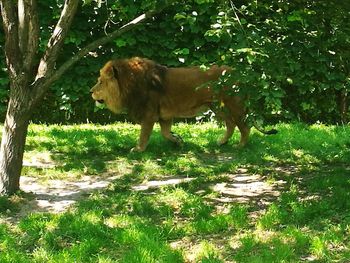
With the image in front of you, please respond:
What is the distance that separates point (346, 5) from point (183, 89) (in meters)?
3.35

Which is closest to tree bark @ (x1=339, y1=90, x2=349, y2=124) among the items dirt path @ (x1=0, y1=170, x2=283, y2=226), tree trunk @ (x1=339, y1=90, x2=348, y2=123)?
tree trunk @ (x1=339, y1=90, x2=348, y2=123)

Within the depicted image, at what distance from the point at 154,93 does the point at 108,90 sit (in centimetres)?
67

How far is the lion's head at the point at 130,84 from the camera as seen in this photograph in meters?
8.20

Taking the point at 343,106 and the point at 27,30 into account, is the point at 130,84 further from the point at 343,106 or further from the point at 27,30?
the point at 343,106

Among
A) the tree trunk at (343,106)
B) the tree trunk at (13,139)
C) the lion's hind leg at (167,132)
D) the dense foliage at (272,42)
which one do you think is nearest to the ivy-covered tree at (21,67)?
the tree trunk at (13,139)

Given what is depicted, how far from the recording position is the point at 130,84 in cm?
821

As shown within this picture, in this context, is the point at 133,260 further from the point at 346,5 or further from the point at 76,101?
the point at 76,101

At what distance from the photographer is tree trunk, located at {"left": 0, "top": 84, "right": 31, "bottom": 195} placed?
6.06 metres

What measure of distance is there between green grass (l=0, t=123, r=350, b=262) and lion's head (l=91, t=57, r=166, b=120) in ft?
2.18

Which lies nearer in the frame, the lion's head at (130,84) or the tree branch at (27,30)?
the tree branch at (27,30)

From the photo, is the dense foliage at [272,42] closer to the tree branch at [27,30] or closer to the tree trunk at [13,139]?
the tree branch at [27,30]

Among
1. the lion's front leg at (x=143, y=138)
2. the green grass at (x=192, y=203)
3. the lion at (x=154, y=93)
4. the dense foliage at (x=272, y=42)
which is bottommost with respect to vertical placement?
the green grass at (x=192, y=203)

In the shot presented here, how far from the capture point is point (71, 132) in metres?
9.22

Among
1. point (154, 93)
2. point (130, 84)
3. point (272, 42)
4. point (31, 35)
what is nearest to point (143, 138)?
point (154, 93)
